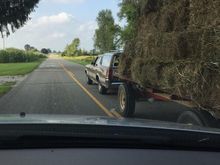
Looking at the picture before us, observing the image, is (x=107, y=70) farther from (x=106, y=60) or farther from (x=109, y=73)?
(x=106, y=60)

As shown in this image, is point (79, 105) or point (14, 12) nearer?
point (79, 105)

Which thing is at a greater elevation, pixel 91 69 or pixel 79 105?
pixel 91 69

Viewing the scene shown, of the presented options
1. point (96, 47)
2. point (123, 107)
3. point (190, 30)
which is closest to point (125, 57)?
point (123, 107)

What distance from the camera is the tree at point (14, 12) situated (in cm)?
3381

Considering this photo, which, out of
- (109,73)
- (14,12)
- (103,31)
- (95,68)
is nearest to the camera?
(109,73)

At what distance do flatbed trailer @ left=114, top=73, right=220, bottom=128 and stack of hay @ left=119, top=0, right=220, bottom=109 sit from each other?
0.15m

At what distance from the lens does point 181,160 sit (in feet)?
10.6

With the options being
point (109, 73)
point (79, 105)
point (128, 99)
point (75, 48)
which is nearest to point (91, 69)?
point (109, 73)

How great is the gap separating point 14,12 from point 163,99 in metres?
27.1

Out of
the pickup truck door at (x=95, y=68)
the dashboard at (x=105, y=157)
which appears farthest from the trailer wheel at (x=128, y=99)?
the dashboard at (x=105, y=157)

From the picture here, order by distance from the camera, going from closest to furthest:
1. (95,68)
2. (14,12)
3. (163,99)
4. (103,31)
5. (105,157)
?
(105,157)
(163,99)
(95,68)
(14,12)
(103,31)

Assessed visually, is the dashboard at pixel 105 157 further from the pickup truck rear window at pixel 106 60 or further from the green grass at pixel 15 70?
the green grass at pixel 15 70

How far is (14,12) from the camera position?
118 feet

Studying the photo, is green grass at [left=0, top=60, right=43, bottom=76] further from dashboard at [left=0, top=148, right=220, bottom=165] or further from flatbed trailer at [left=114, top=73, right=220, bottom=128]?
dashboard at [left=0, top=148, right=220, bottom=165]
